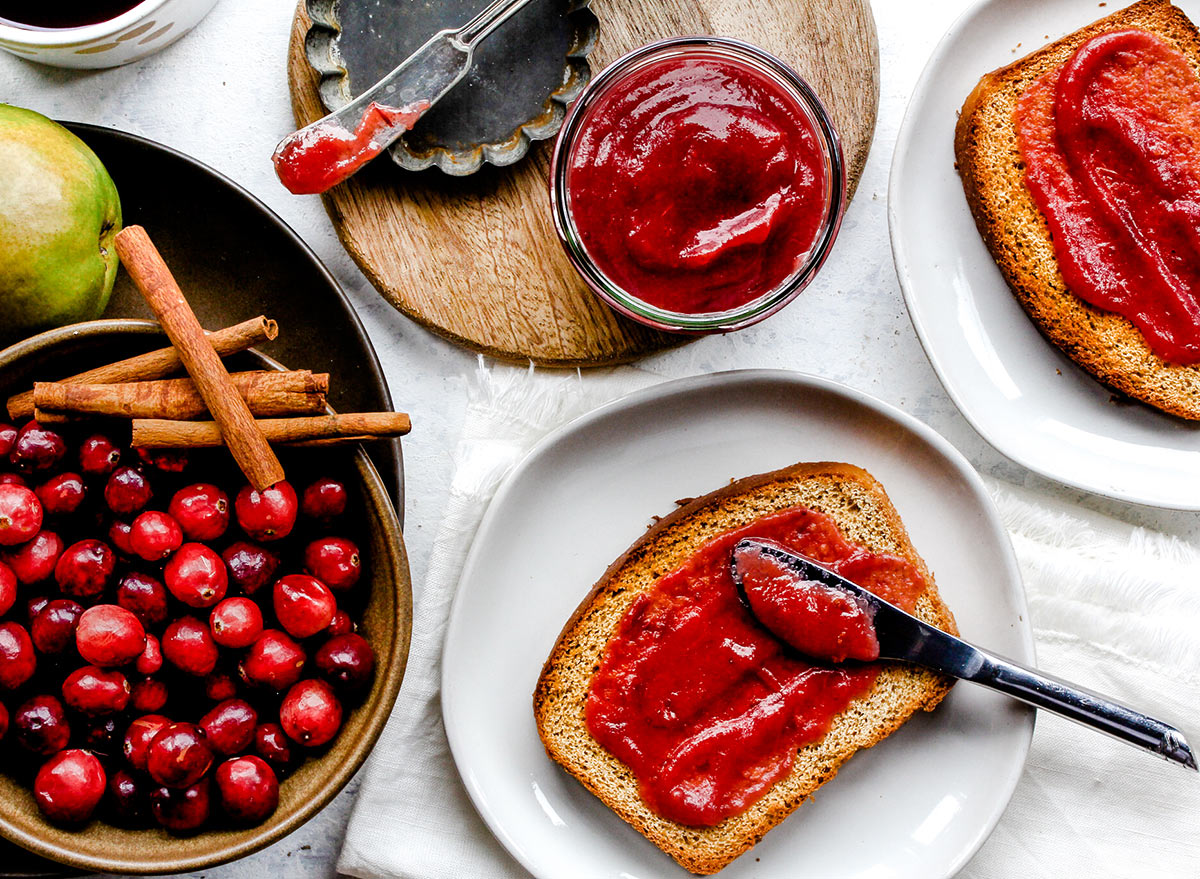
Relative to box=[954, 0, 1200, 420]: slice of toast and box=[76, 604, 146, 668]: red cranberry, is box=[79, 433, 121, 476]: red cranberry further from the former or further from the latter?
box=[954, 0, 1200, 420]: slice of toast

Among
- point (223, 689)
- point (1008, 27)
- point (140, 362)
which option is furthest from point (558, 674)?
point (1008, 27)

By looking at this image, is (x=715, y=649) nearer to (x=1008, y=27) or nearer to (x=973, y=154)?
(x=973, y=154)

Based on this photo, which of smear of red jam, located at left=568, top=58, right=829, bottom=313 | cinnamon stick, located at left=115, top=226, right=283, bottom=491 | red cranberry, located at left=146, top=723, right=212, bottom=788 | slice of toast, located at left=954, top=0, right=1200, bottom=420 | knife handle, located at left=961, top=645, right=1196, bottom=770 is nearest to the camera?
red cranberry, located at left=146, top=723, right=212, bottom=788

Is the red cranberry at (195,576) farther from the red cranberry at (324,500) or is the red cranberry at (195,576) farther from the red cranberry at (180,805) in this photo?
the red cranberry at (180,805)

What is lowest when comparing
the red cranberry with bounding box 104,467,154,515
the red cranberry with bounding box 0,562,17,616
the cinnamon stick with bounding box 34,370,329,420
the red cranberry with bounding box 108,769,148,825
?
the red cranberry with bounding box 108,769,148,825

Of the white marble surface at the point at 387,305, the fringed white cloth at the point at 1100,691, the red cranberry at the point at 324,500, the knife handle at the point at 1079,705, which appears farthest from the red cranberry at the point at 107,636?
the fringed white cloth at the point at 1100,691

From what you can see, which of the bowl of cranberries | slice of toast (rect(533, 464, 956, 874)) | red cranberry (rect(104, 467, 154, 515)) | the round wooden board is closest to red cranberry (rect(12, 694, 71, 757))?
the bowl of cranberries
